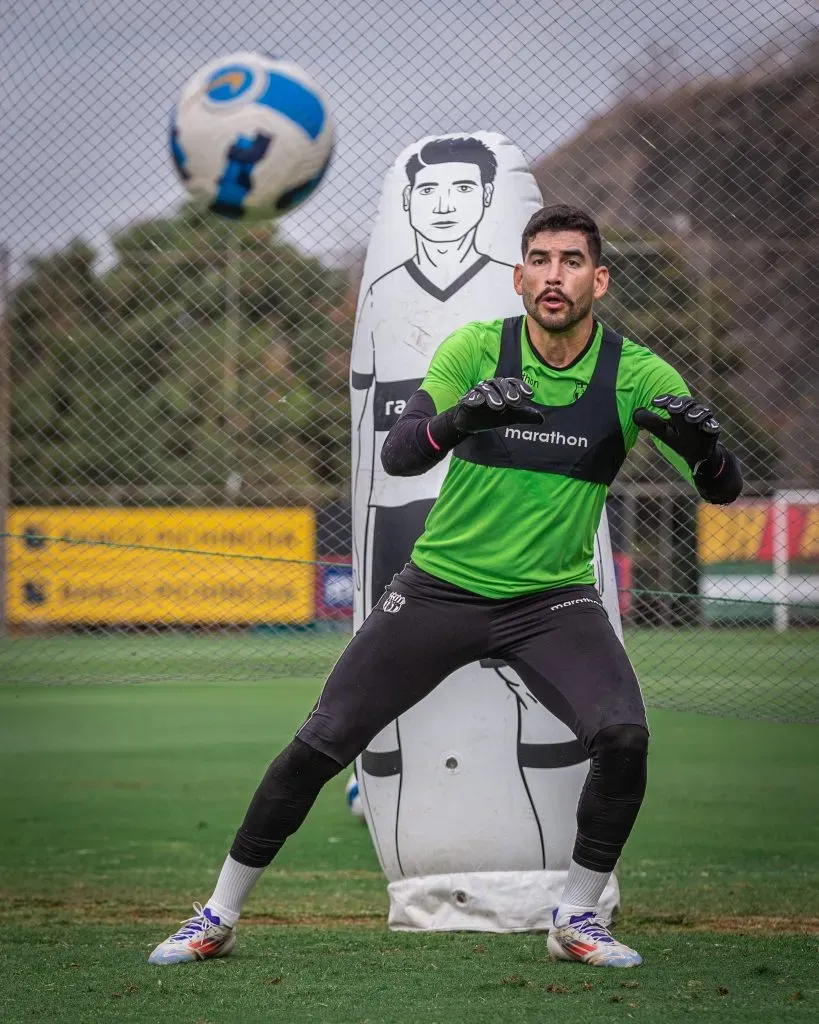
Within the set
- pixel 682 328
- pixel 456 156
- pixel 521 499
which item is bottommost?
pixel 521 499

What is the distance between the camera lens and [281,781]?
3.58 metres

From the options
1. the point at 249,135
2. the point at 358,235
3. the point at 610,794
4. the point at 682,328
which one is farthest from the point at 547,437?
the point at 682,328

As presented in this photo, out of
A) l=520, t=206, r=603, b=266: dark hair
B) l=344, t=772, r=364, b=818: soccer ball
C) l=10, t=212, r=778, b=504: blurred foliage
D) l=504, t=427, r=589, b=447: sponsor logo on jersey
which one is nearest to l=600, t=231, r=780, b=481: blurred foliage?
l=10, t=212, r=778, b=504: blurred foliage

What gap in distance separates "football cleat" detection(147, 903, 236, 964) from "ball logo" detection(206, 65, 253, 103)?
2860mm

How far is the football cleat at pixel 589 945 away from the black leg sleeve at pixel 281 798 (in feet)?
2.34

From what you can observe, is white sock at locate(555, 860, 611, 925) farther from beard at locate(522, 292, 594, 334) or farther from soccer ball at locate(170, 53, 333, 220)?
soccer ball at locate(170, 53, 333, 220)

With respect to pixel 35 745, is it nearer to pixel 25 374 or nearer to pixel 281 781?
pixel 281 781

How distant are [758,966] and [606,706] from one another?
0.76 meters

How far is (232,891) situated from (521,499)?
1.26 metres

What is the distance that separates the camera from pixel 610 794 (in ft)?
11.4

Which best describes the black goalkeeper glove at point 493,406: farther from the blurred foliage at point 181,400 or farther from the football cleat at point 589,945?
the blurred foliage at point 181,400

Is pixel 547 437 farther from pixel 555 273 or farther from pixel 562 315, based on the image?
pixel 555 273

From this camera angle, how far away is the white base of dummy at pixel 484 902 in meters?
4.10

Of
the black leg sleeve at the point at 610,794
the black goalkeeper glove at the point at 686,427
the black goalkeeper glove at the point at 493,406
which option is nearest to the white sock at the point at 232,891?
the black leg sleeve at the point at 610,794
